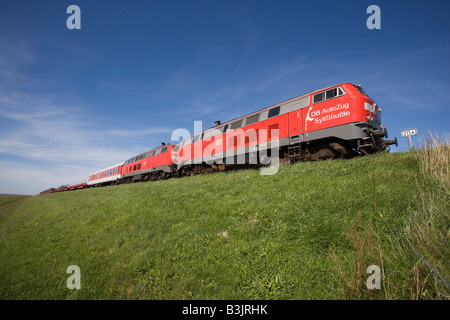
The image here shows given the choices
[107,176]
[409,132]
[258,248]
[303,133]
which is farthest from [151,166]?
[409,132]

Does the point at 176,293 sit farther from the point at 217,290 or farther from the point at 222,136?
the point at 222,136

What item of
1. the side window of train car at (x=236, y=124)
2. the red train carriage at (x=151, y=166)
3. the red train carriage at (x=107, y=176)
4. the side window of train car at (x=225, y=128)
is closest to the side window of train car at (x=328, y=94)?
the side window of train car at (x=236, y=124)

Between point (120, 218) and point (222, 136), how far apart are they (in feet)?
29.6

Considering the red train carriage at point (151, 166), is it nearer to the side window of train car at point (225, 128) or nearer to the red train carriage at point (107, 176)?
the red train carriage at point (107, 176)

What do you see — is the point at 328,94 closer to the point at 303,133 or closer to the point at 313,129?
the point at 313,129

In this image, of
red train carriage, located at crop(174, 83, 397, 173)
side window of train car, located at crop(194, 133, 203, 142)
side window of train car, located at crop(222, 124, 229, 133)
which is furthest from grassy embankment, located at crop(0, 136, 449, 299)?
side window of train car, located at crop(194, 133, 203, 142)

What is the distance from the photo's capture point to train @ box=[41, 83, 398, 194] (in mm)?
8336

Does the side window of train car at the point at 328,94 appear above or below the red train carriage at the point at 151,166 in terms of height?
above

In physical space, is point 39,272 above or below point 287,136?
below

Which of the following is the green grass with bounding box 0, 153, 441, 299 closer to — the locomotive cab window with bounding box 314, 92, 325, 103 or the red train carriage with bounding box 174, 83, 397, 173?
the red train carriage with bounding box 174, 83, 397, 173


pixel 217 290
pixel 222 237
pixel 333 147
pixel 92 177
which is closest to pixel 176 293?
pixel 217 290

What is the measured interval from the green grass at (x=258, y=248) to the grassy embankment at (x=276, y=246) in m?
Result: 0.02

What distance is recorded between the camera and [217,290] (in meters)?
3.36

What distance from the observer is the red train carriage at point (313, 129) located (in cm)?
829
